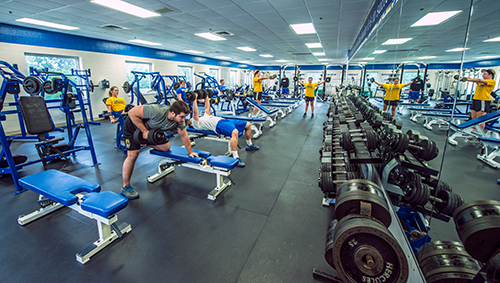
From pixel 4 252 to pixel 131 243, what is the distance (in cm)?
90

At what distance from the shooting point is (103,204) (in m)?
1.54

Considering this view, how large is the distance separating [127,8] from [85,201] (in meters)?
4.01

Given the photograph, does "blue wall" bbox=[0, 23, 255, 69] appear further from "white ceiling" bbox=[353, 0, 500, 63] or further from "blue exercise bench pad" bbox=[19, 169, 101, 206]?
"white ceiling" bbox=[353, 0, 500, 63]

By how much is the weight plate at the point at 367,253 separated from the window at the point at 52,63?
321 inches

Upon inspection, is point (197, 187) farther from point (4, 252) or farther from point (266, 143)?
point (266, 143)

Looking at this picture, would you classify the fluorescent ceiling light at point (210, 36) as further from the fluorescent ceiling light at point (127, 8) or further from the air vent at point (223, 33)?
the fluorescent ceiling light at point (127, 8)

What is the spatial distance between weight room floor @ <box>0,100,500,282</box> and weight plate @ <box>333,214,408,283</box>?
48cm

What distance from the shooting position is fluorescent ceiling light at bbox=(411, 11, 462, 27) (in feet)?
7.97

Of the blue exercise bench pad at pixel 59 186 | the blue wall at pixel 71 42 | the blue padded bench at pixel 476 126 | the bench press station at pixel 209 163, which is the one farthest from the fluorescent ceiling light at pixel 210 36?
the blue padded bench at pixel 476 126

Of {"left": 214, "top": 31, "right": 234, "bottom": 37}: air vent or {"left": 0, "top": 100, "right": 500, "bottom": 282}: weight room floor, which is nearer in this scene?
{"left": 0, "top": 100, "right": 500, "bottom": 282}: weight room floor

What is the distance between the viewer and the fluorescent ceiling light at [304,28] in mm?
5154

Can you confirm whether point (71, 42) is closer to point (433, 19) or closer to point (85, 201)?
point (85, 201)

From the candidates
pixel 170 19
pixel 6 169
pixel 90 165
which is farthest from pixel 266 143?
pixel 6 169

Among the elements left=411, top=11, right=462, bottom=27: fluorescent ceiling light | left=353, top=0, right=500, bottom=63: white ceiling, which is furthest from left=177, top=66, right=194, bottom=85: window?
left=411, top=11, right=462, bottom=27: fluorescent ceiling light
